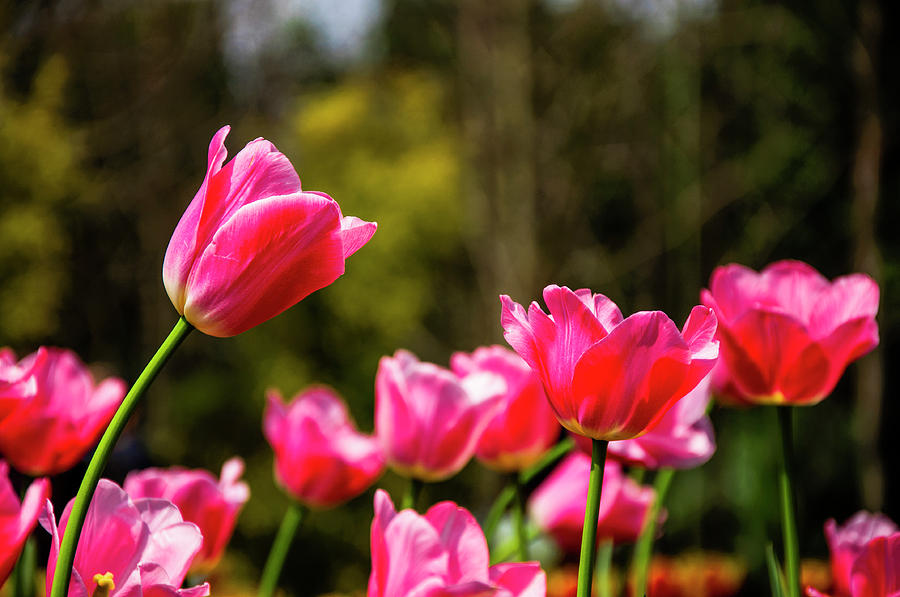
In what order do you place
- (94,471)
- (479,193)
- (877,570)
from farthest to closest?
(479,193) < (877,570) < (94,471)

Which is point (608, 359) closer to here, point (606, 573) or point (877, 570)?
point (877, 570)

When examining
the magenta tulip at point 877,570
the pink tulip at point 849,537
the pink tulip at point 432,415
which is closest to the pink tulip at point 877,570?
the magenta tulip at point 877,570

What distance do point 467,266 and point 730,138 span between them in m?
3.99

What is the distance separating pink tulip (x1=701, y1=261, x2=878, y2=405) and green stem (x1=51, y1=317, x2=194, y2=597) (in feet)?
1.08

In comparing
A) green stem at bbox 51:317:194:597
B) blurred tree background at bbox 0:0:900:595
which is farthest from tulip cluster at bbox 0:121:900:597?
blurred tree background at bbox 0:0:900:595

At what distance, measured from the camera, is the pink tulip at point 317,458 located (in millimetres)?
779

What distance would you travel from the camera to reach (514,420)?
745mm

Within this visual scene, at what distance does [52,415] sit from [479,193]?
4977 mm

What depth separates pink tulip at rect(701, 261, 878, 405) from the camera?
581 mm

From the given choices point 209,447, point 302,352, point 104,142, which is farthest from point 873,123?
point 302,352

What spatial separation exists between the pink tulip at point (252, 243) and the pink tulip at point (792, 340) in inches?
10.1

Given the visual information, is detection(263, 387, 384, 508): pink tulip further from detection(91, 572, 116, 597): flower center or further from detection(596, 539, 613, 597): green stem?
detection(91, 572, 116, 597): flower center

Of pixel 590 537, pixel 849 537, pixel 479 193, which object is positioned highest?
pixel 590 537

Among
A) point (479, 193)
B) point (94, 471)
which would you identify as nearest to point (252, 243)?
point (94, 471)
